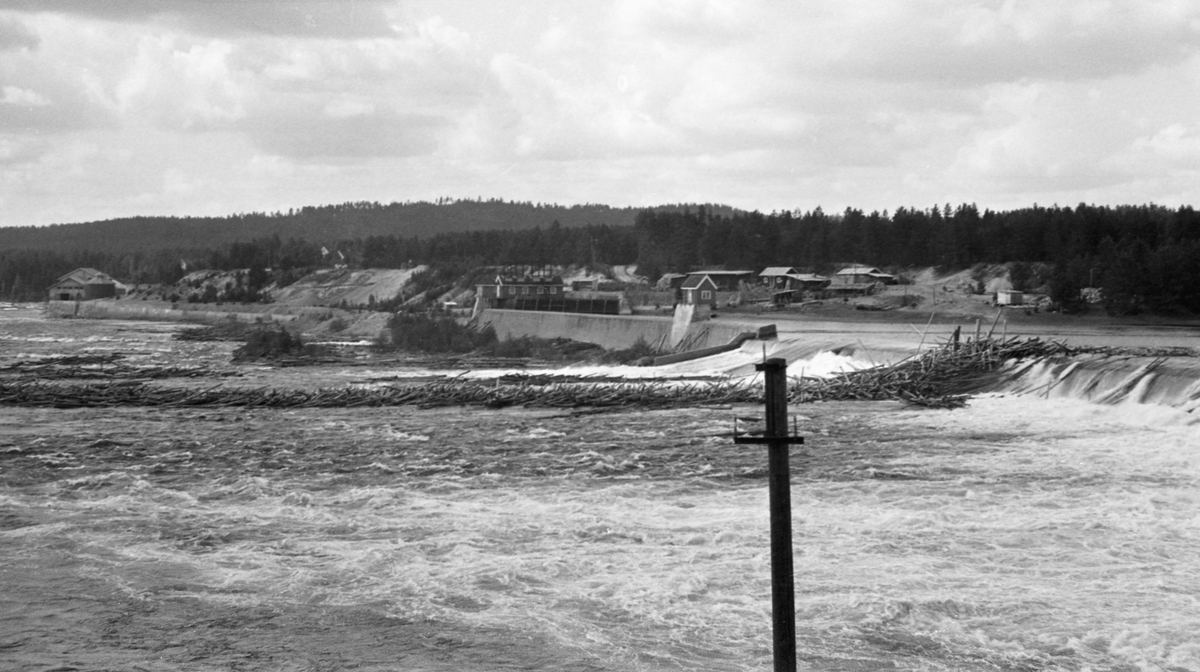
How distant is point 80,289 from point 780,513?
17731 cm

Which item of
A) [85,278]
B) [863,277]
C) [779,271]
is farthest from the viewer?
[85,278]

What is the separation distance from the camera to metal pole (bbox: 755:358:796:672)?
25.8 feet

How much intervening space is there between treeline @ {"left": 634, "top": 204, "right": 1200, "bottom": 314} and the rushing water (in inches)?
1859

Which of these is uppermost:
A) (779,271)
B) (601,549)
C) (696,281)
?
(779,271)

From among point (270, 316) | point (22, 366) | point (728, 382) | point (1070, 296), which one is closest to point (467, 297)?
point (270, 316)

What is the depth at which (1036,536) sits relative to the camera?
15633mm

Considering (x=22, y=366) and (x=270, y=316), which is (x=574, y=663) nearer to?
(x=22, y=366)

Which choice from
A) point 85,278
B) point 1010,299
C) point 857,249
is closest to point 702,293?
point 1010,299

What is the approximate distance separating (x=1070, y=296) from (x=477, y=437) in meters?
54.2

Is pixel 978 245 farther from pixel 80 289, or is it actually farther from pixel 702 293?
pixel 80 289

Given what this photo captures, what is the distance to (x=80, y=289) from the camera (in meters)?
169

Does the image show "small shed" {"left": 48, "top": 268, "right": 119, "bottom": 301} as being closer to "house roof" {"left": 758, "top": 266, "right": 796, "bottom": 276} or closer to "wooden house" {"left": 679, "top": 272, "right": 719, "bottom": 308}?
"house roof" {"left": 758, "top": 266, "right": 796, "bottom": 276}

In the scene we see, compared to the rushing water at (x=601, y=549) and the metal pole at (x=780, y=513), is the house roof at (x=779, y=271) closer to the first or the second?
the rushing water at (x=601, y=549)

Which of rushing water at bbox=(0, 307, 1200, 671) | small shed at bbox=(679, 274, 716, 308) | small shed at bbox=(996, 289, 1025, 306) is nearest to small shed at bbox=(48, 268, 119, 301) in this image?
small shed at bbox=(679, 274, 716, 308)
